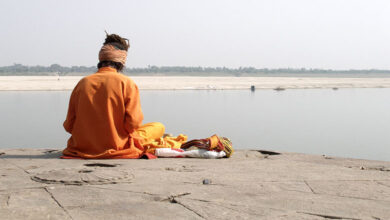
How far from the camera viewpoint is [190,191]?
3.59 metres

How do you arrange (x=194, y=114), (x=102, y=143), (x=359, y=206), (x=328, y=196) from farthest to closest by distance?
(x=194, y=114), (x=102, y=143), (x=328, y=196), (x=359, y=206)

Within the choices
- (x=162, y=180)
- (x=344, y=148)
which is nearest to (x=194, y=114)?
(x=344, y=148)

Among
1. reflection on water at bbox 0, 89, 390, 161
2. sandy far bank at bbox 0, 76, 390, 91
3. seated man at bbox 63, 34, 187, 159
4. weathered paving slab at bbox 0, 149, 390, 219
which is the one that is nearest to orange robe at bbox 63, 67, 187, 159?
seated man at bbox 63, 34, 187, 159

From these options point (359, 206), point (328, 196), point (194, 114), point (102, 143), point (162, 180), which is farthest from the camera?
point (194, 114)

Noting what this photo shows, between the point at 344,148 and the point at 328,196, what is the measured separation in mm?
6520

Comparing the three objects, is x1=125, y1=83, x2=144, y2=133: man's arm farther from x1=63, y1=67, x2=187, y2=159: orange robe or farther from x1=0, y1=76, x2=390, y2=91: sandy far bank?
x1=0, y1=76, x2=390, y2=91: sandy far bank

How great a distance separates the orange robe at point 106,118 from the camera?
5438 mm

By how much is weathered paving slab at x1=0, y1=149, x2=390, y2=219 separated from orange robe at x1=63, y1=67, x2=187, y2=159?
1.39 feet

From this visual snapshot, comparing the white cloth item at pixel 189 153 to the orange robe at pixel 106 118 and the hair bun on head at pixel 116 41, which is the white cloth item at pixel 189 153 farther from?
the hair bun on head at pixel 116 41

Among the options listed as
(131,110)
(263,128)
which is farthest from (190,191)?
(263,128)

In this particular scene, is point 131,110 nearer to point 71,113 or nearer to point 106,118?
point 106,118

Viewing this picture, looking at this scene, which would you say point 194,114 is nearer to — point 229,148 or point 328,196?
point 229,148

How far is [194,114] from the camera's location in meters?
16.8

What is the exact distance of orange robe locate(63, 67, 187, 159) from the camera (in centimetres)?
544
